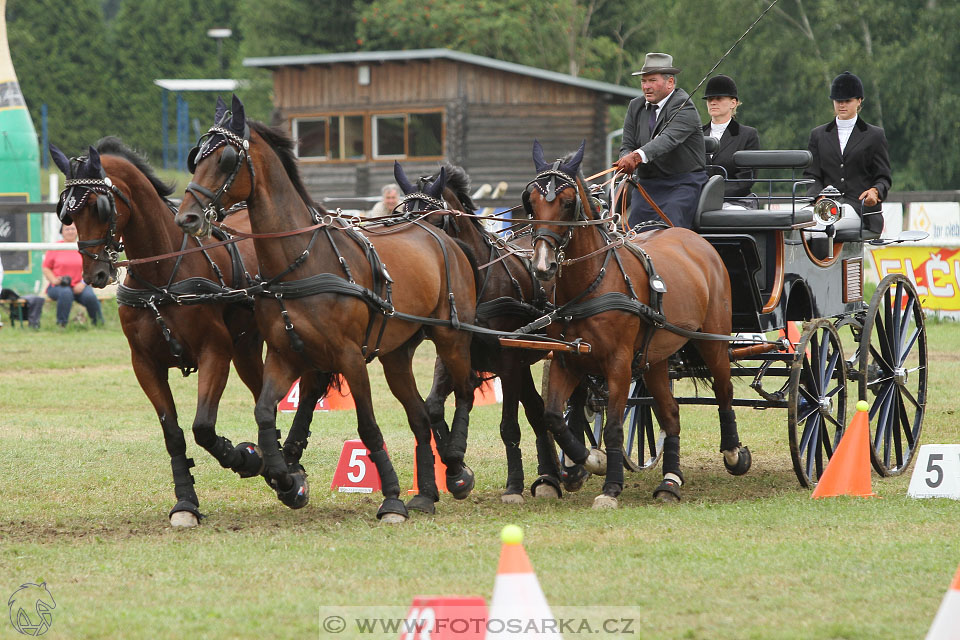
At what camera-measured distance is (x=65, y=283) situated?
16.9 meters

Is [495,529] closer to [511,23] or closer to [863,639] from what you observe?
[863,639]

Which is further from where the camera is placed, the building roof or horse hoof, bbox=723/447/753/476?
the building roof

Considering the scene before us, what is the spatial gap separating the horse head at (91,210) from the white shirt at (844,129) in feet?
17.7

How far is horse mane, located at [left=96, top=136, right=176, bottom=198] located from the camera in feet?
22.0

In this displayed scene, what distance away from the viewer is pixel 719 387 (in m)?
7.95

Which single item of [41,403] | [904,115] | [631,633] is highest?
[904,115]

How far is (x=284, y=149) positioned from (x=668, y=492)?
311cm

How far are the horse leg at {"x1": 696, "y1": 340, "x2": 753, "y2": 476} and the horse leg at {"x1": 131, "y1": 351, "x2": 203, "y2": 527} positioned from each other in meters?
3.34

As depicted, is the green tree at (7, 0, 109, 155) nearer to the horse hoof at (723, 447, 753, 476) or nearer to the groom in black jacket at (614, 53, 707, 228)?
the groom in black jacket at (614, 53, 707, 228)

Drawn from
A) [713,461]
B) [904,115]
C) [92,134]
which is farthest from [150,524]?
[92,134]

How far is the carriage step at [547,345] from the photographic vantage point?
22.5 feet

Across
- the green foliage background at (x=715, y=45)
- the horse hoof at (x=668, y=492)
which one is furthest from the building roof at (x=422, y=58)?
the horse hoof at (x=668, y=492)

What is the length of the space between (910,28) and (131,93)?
105 ft

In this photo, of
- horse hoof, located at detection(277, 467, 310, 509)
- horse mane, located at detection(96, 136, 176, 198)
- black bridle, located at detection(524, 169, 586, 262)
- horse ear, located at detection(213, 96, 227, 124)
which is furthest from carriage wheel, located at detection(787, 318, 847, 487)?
horse mane, located at detection(96, 136, 176, 198)
